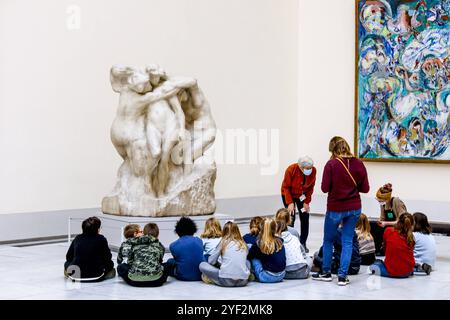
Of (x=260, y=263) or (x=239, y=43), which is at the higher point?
(x=239, y=43)

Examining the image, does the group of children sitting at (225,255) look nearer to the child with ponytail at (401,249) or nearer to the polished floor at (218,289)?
the child with ponytail at (401,249)

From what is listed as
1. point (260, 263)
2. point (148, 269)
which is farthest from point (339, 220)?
point (148, 269)

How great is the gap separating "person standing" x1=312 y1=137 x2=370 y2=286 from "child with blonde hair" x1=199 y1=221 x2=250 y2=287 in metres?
1.06

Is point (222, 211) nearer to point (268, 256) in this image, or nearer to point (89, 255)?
point (268, 256)

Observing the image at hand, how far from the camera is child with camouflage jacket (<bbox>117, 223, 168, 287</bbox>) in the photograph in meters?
9.02

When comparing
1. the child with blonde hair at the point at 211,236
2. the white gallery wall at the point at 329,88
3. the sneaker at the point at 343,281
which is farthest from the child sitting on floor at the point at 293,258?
the white gallery wall at the point at 329,88

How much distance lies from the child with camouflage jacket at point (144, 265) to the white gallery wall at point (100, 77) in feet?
16.7

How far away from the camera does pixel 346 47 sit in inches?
715

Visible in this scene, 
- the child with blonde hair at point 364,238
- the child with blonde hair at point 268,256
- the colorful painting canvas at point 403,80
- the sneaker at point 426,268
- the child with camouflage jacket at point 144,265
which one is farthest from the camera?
the colorful painting canvas at point 403,80

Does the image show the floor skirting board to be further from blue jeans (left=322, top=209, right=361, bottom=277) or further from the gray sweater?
the gray sweater

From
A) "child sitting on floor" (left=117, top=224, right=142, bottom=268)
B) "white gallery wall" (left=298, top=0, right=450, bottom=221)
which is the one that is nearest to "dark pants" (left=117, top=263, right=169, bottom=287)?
"child sitting on floor" (left=117, top=224, right=142, bottom=268)

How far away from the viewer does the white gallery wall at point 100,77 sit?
1368cm

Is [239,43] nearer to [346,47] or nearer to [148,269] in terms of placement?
[346,47]

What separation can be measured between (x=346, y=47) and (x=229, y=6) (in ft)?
9.51
